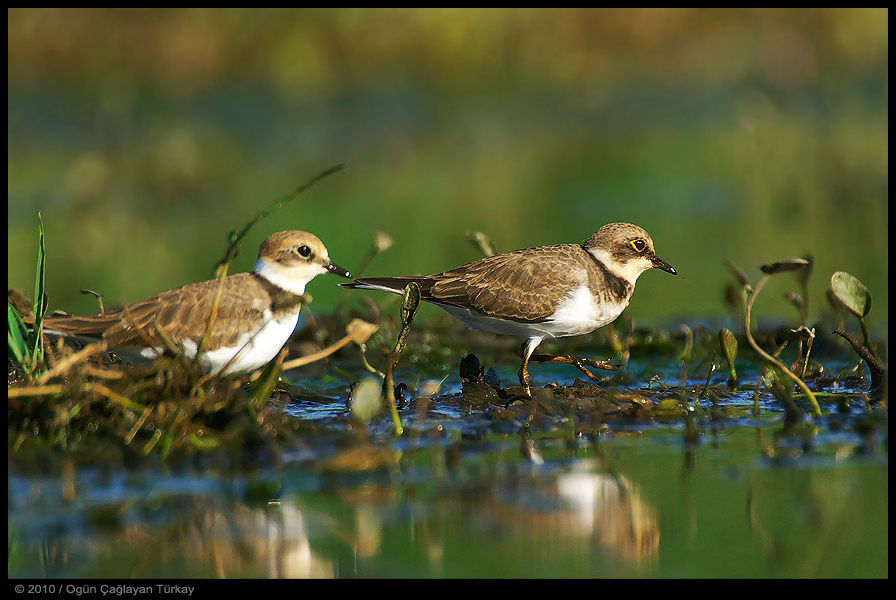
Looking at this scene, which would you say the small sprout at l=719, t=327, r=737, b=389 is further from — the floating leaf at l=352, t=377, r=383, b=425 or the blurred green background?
the blurred green background

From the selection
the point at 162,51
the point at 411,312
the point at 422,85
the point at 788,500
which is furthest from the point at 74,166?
the point at 788,500

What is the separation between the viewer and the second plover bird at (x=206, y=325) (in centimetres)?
703

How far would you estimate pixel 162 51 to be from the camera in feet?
66.3

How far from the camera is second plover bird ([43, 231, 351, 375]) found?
23.1 ft

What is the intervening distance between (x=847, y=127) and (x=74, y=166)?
15.5 metres

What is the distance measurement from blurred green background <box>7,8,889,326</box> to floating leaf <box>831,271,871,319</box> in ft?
12.9

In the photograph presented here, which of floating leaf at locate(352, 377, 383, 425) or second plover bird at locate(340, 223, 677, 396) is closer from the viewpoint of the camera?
floating leaf at locate(352, 377, 383, 425)

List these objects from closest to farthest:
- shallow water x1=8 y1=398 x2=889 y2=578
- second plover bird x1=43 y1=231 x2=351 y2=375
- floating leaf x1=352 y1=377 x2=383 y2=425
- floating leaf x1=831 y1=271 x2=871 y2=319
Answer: shallow water x1=8 y1=398 x2=889 y2=578 → floating leaf x1=352 y1=377 x2=383 y2=425 → second plover bird x1=43 y1=231 x2=351 y2=375 → floating leaf x1=831 y1=271 x2=871 y2=319

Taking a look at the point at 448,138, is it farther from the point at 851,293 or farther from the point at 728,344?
the point at 851,293

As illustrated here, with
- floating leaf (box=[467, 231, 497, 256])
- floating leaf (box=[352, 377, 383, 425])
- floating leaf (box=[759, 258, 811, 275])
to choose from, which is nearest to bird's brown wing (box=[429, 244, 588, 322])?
floating leaf (box=[467, 231, 497, 256])

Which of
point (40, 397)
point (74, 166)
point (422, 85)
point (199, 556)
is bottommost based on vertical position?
point (199, 556)

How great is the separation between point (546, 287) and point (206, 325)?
2699 millimetres

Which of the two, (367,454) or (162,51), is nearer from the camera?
(367,454)

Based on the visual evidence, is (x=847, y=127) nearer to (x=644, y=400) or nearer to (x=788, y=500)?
(x=644, y=400)
